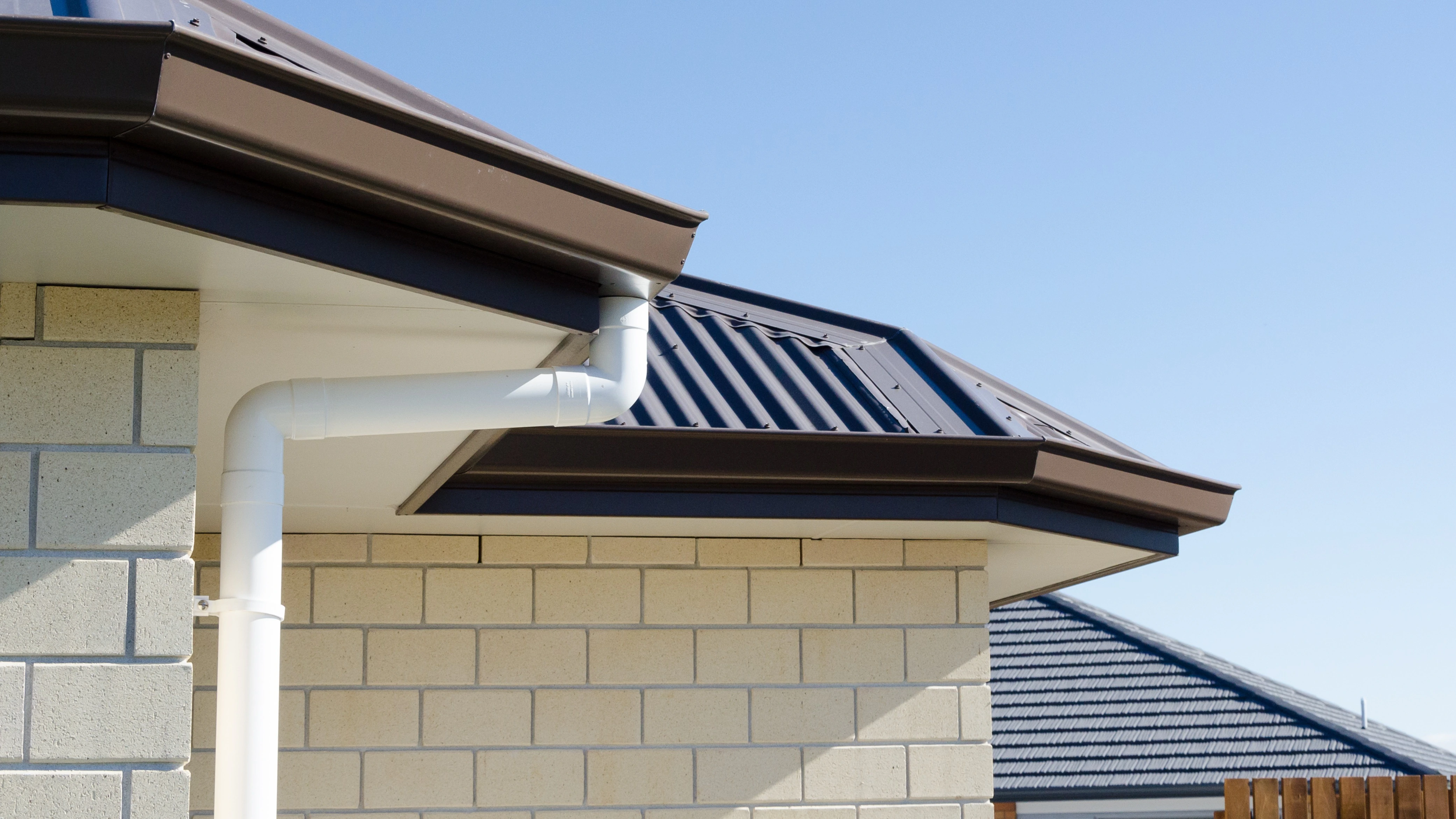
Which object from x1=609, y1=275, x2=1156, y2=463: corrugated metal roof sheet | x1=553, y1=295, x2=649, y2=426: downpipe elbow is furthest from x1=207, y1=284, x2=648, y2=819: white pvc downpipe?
x1=609, y1=275, x2=1156, y2=463: corrugated metal roof sheet

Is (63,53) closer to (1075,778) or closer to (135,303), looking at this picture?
(135,303)

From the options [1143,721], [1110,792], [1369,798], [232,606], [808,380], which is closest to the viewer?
[232,606]

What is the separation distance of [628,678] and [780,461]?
1107mm

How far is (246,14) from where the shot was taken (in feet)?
10.0

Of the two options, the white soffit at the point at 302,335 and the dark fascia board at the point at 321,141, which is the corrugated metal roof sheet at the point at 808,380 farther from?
the dark fascia board at the point at 321,141

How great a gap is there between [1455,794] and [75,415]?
21.7ft

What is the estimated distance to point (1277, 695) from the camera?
12562 mm

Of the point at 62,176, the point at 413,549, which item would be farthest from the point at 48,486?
the point at 413,549

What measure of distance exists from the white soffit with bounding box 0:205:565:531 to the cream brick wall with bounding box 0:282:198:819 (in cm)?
10

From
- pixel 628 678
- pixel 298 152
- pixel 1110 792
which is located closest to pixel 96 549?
pixel 298 152

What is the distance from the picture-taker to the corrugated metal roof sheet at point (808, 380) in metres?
4.54

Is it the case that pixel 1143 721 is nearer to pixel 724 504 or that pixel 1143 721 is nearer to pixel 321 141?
pixel 724 504

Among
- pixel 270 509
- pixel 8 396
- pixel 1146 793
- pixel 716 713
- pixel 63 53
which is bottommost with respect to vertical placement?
pixel 1146 793

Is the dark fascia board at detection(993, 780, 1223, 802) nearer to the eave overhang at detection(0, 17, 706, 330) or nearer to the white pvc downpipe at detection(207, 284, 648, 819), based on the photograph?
the white pvc downpipe at detection(207, 284, 648, 819)
